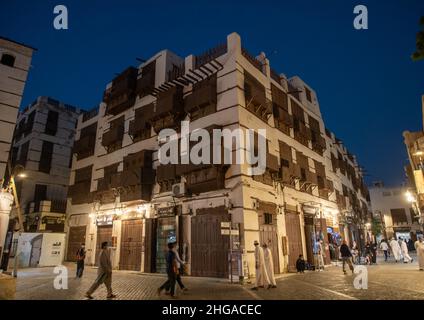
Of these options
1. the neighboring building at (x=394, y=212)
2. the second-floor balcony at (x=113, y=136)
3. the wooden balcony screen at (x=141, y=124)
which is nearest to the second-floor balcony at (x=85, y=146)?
the second-floor balcony at (x=113, y=136)

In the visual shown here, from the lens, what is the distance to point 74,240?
2402 centimetres

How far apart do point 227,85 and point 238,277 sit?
1051 centimetres

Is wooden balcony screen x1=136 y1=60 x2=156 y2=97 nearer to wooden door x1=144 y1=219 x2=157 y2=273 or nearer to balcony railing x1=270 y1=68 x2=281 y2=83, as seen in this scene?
balcony railing x1=270 y1=68 x2=281 y2=83

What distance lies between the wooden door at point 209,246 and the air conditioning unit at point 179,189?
5.30ft

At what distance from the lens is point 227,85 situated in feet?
53.5

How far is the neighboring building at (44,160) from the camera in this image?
25.8 metres

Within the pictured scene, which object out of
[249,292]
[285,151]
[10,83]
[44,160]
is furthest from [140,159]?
[44,160]

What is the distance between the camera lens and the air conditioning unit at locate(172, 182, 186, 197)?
627 inches

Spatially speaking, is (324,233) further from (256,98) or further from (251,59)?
(251,59)

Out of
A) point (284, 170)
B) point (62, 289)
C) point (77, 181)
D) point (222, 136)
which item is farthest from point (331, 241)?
point (77, 181)

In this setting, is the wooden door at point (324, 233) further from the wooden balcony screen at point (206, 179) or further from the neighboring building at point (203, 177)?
the wooden balcony screen at point (206, 179)

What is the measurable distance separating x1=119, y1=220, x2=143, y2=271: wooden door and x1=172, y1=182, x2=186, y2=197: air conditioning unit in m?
4.32

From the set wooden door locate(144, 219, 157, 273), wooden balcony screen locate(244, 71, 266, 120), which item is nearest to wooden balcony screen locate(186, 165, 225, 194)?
wooden door locate(144, 219, 157, 273)

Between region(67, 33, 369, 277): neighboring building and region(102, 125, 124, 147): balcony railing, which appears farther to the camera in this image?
region(102, 125, 124, 147): balcony railing
